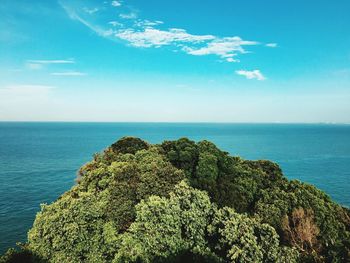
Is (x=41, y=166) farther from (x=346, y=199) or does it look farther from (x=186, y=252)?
(x=346, y=199)

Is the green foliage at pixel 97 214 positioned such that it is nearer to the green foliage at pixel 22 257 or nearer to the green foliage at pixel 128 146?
the green foliage at pixel 22 257

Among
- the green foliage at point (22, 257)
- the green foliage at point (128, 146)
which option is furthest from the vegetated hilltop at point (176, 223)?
the green foliage at point (128, 146)

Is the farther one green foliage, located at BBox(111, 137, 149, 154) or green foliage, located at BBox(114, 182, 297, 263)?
green foliage, located at BBox(111, 137, 149, 154)

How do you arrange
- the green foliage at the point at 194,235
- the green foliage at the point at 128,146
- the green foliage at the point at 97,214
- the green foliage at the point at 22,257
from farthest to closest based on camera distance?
1. the green foliage at the point at 128,146
2. the green foliage at the point at 97,214
3. the green foliage at the point at 22,257
4. the green foliage at the point at 194,235

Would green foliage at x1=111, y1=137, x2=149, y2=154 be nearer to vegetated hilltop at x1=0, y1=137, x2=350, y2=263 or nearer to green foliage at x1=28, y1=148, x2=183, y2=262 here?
vegetated hilltop at x1=0, y1=137, x2=350, y2=263

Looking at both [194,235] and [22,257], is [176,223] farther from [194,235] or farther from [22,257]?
[22,257]

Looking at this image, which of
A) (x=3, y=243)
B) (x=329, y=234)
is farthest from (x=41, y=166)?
(x=329, y=234)

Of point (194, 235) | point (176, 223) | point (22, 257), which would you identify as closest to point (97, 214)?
point (22, 257)

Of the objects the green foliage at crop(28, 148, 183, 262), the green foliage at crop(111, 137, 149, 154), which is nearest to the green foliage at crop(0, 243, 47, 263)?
the green foliage at crop(28, 148, 183, 262)
